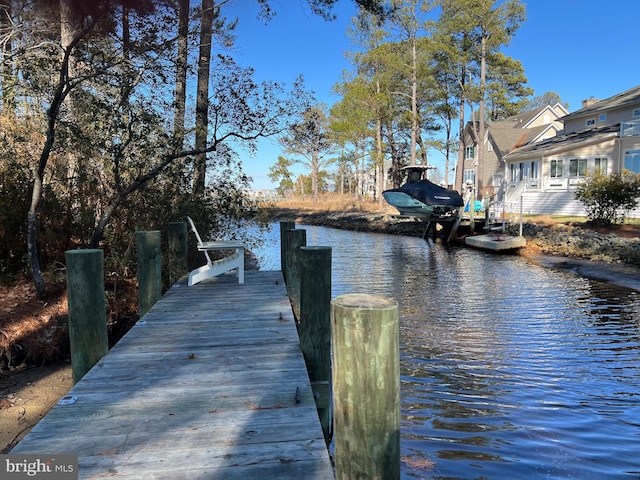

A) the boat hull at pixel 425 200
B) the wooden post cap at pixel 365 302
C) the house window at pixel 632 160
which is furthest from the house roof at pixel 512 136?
the wooden post cap at pixel 365 302

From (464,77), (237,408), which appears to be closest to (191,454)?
(237,408)

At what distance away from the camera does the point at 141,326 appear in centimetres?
469

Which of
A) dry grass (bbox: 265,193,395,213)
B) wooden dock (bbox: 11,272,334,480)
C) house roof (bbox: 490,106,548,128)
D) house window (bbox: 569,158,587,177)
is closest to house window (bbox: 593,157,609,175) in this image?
house window (bbox: 569,158,587,177)

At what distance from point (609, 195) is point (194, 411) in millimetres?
18593

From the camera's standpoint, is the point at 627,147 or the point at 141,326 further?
the point at 627,147

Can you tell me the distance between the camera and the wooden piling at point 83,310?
3.61 metres

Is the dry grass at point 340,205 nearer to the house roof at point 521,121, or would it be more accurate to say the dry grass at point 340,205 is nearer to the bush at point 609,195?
the house roof at point 521,121

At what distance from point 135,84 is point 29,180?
212 cm

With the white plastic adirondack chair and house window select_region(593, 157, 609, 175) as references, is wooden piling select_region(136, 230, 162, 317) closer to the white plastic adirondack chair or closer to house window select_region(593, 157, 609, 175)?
the white plastic adirondack chair

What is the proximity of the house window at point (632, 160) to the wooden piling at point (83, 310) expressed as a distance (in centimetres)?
2694

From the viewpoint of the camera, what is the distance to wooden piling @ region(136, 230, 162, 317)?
5555 mm

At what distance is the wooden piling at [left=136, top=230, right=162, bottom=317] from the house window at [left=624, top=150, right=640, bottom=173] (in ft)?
84.1

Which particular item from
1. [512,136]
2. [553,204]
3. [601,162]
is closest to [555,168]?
[601,162]

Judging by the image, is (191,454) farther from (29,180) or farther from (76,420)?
(29,180)
